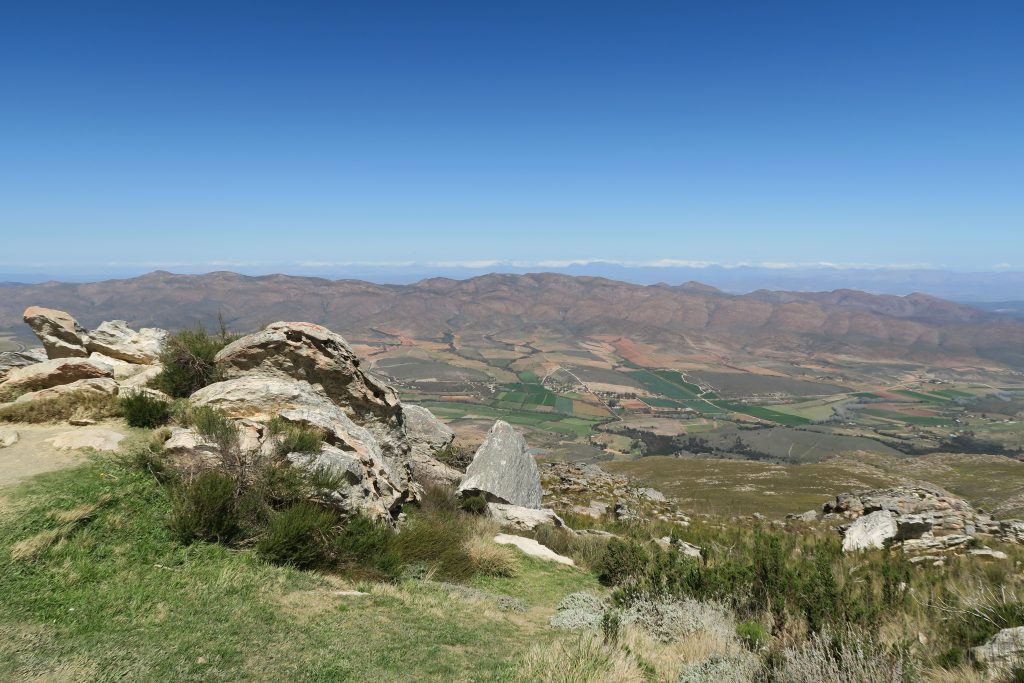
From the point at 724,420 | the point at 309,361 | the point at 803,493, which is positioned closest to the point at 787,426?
the point at 724,420

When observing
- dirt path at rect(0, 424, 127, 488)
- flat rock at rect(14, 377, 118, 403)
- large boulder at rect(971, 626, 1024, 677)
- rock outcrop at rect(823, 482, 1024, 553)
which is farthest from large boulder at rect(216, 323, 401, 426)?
rock outcrop at rect(823, 482, 1024, 553)

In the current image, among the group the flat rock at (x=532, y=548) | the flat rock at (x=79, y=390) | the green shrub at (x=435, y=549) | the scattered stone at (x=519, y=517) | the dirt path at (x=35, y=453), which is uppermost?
the flat rock at (x=79, y=390)

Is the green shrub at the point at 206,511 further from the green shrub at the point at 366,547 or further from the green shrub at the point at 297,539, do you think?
the green shrub at the point at 366,547

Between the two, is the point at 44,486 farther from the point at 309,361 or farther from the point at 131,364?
the point at 131,364

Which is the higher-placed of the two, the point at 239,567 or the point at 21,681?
the point at 21,681

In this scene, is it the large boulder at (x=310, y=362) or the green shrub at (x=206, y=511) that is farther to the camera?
the large boulder at (x=310, y=362)

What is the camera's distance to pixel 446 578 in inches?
396

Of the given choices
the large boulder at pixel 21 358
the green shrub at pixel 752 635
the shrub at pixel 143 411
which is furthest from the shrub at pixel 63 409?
the green shrub at pixel 752 635

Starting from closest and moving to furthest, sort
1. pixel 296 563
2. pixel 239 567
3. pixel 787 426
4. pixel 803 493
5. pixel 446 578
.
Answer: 1. pixel 239 567
2. pixel 296 563
3. pixel 446 578
4. pixel 803 493
5. pixel 787 426

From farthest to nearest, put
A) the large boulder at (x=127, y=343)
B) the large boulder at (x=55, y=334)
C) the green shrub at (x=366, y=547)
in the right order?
1. the large boulder at (x=127, y=343)
2. the large boulder at (x=55, y=334)
3. the green shrub at (x=366, y=547)

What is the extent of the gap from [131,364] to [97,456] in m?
8.89

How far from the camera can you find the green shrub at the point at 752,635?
6.81m

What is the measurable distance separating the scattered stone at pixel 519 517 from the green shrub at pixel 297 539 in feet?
28.3

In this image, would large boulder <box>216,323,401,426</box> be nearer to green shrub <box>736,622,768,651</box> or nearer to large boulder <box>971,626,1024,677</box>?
green shrub <box>736,622,768,651</box>
